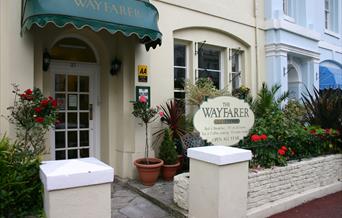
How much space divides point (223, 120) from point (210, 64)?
3.42 meters

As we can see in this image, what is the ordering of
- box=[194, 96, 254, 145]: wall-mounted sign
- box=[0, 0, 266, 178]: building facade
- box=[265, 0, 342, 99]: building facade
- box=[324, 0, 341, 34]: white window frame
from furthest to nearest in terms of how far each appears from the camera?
box=[324, 0, 341, 34]: white window frame, box=[265, 0, 342, 99]: building facade, box=[194, 96, 254, 145]: wall-mounted sign, box=[0, 0, 266, 178]: building facade

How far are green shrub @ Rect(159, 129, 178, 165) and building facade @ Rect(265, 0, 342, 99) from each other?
467 cm

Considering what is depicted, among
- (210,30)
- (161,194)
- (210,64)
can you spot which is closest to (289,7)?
(210,30)

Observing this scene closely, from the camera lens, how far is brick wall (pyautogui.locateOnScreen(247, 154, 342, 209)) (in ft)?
15.2

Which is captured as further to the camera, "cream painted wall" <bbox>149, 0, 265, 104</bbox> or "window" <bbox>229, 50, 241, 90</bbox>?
"window" <bbox>229, 50, 241, 90</bbox>

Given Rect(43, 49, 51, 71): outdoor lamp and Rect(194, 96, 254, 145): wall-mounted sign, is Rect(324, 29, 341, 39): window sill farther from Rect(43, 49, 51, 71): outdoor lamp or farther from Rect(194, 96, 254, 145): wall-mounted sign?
Rect(43, 49, 51, 71): outdoor lamp

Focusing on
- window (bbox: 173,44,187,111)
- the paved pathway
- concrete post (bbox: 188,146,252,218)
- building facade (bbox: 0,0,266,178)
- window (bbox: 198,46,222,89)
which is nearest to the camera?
concrete post (bbox: 188,146,252,218)

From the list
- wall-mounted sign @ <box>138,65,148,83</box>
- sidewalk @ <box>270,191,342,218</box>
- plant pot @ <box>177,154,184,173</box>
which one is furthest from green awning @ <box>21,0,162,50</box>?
sidewalk @ <box>270,191,342,218</box>

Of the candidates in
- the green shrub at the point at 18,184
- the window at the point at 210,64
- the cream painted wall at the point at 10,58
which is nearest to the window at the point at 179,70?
the window at the point at 210,64

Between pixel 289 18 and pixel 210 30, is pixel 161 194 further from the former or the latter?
pixel 289 18

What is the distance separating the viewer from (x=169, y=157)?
5898 mm

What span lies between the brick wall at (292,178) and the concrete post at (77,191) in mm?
2474

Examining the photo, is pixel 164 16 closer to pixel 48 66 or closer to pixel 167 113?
pixel 167 113

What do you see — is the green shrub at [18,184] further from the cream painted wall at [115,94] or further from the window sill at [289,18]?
the window sill at [289,18]
